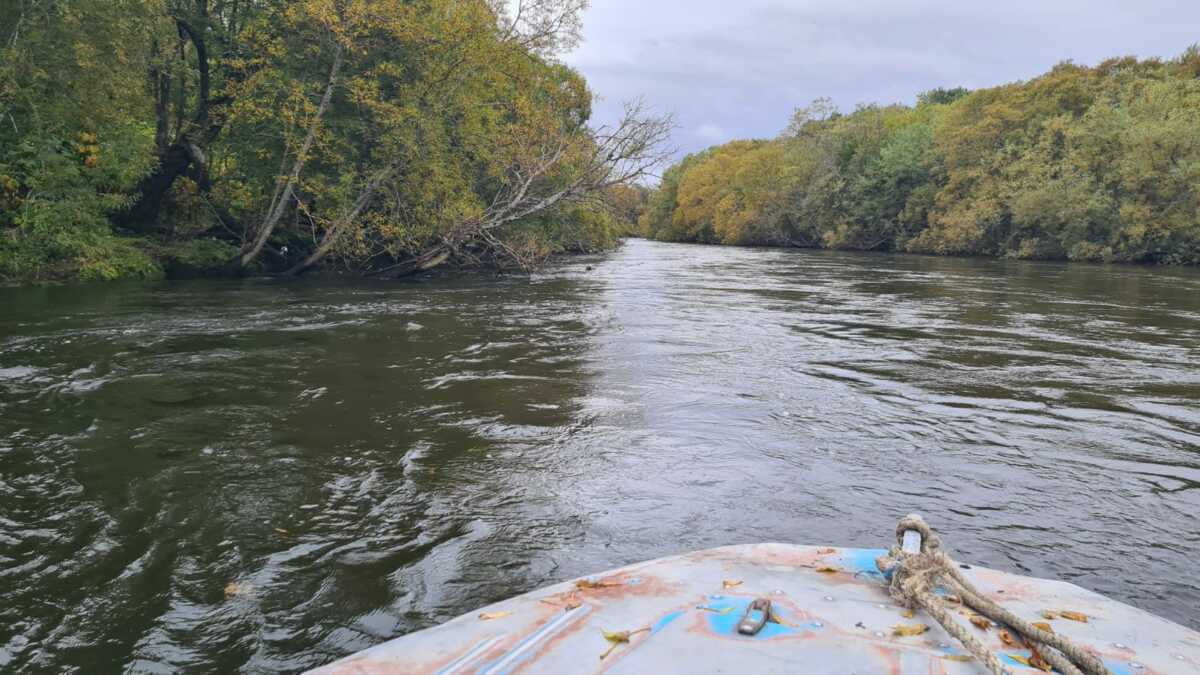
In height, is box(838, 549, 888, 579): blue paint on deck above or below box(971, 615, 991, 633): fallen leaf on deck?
below

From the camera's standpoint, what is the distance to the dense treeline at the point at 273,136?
16.3 metres

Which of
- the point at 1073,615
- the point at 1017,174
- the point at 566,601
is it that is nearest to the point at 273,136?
the point at 566,601

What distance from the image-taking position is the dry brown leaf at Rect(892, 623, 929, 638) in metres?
2.66

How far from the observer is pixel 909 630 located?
2.69 meters

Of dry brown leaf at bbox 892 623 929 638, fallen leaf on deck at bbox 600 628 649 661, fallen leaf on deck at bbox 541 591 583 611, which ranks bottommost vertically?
fallen leaf on deck at bbox 541 591 583 611

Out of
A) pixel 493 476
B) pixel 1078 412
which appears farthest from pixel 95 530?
pixel 1078 412

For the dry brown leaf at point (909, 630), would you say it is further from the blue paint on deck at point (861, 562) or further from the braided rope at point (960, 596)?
the blue paint on deck at point (861, 562)

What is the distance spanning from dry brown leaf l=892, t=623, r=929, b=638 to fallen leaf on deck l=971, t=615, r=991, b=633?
0.18 metres

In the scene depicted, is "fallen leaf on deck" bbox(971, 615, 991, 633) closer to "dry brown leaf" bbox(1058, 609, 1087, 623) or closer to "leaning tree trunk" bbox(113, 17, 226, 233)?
"dry brown leaf" bbox(1058, 609, 1087, 623)

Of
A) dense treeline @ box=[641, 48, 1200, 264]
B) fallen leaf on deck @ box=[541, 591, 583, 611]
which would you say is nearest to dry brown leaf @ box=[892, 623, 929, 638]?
fallen leaf on deck @ box=[541, 591, 583, 611]

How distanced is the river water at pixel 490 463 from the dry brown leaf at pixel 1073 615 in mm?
1438

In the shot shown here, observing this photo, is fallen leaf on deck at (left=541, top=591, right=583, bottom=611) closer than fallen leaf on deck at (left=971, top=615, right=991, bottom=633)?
No

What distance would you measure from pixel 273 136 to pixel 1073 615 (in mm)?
19925

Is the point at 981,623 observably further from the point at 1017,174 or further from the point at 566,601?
the point at 1017,174
